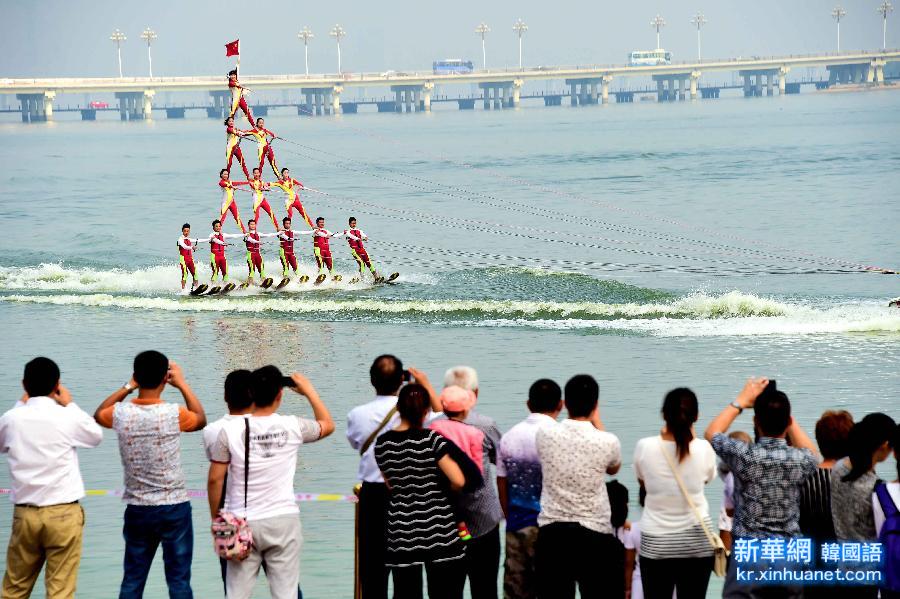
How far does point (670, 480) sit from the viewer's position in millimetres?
7785

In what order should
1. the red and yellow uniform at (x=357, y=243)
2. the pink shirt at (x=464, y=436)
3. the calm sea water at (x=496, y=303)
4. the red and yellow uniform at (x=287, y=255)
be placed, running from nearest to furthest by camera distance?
the pink shirt at (x=464, y=436) → the calm sea water at (x=496, y=303) → the red and yellow uniform at (x=357, y=243) → the red and yellow uniform at (x=287, y=255)

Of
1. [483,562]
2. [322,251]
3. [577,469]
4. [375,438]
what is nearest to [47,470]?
[375,438]

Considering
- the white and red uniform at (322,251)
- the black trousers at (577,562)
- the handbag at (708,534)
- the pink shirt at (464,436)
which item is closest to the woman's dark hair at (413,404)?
the pink shirt at (464,436)

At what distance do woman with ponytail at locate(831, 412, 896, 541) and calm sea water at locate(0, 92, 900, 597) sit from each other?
133 inches

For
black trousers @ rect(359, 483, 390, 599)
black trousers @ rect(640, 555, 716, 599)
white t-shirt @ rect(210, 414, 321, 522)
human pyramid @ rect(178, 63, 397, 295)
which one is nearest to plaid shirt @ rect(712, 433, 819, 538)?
black trousers @ rect(640, 555, 716, 599)

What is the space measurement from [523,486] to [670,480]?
102 centimetres

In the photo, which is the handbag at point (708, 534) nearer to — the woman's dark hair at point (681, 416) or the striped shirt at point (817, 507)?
the woman's dark hair at point (681, 416)

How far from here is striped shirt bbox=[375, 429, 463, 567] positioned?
7.86 meters

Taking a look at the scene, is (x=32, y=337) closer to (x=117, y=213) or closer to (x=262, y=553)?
(x=262, y=553)

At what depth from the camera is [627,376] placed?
22.8 metres

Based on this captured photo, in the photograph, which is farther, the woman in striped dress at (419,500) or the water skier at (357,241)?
the water skier at (357,241)

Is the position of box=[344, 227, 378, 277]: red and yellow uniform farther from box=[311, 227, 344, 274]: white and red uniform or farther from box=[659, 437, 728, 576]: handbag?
box=[659, 437, 728, 576]: handbag

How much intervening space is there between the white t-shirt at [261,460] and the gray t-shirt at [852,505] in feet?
9.89

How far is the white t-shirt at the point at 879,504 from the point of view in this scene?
7.49 m
